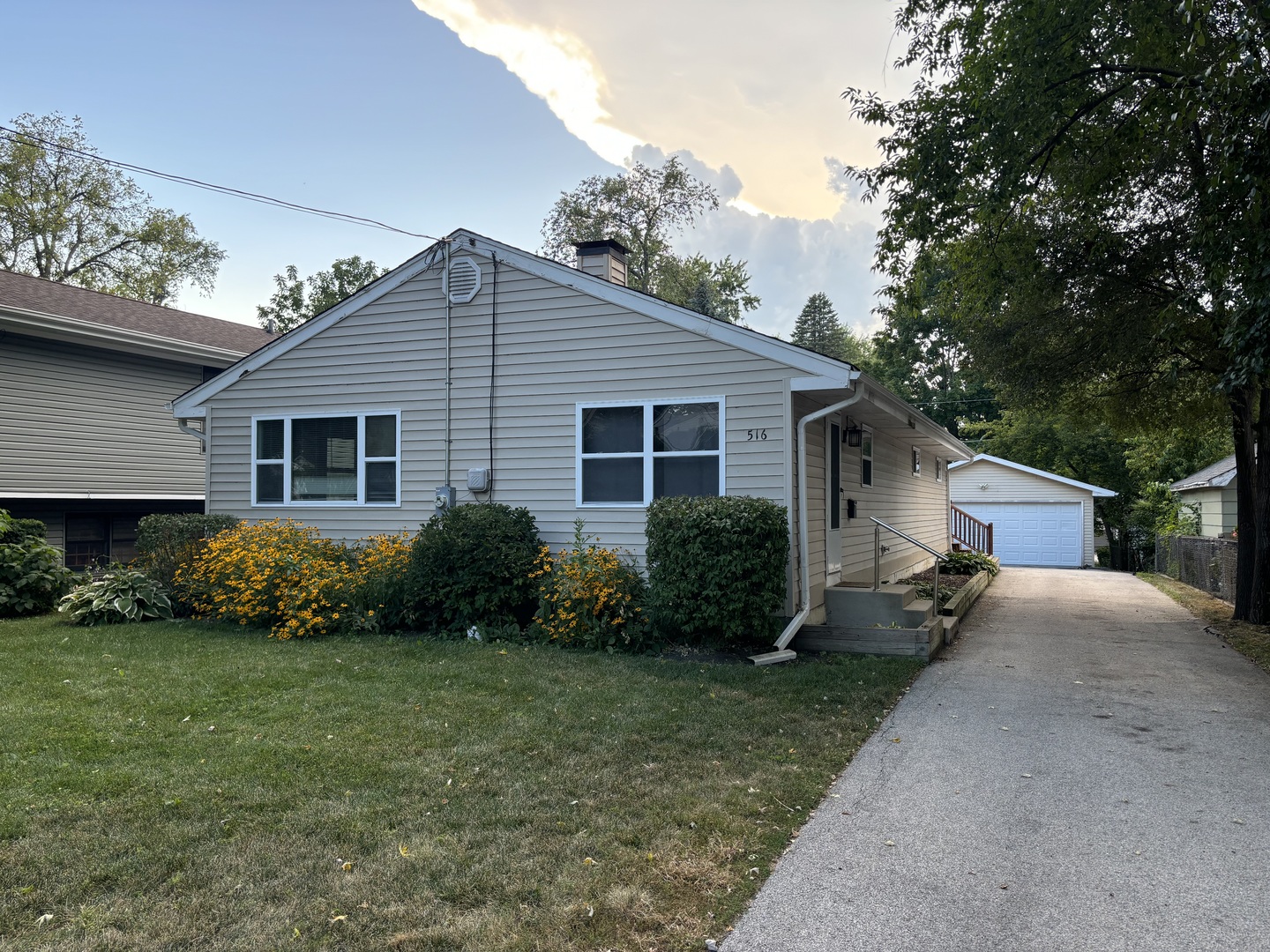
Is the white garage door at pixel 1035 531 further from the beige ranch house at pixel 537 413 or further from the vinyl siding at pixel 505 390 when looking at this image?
the vinyl siding at pixel 505 390

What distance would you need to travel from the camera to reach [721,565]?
757 cm

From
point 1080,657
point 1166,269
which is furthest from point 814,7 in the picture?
point 1080,657

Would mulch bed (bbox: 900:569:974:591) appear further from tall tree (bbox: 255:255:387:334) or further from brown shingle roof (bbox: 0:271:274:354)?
tall tree (bbox: 255:255:387:334)

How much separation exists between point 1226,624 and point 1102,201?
19.4ft

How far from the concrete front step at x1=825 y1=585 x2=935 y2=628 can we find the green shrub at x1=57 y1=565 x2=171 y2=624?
25.9 ft

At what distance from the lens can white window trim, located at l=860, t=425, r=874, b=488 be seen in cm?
1173

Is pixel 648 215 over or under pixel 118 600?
over

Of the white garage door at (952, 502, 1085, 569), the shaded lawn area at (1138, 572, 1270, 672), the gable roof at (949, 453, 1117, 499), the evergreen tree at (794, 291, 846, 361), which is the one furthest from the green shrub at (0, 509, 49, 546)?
the evergreen tree at (794, 291, 846, 361)

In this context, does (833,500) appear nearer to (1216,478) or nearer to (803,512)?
(803,512)

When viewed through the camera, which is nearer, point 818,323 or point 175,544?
point 175,544

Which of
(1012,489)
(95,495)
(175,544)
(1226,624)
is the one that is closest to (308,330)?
(175,544)

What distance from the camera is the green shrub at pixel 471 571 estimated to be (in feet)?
29.0

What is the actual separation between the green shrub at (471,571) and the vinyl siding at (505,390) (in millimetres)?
637

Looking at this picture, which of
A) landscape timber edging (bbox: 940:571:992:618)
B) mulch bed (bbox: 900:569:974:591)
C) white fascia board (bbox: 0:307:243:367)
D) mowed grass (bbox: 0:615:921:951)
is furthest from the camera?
mulch bed (bbox: 900:569:974:591)
